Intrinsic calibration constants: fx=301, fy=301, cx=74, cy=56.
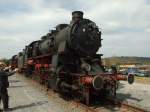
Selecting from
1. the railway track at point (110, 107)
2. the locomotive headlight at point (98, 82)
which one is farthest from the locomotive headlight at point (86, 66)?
the locomotive headlight at point (98, 82)

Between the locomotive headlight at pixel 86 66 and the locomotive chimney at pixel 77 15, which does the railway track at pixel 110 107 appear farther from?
the locomotive chimney at pixel 77 15

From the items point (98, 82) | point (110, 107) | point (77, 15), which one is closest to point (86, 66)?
point (98, 82)

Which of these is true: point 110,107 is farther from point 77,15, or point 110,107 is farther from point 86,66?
point 77,15

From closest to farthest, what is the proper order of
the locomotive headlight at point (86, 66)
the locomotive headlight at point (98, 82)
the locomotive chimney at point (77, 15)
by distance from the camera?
the locomotive headlight at point (98, 82)
the locomotive headlight at point (86, 66)
the locomotive chimney at point (77, 15)

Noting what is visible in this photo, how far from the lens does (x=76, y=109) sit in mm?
13188

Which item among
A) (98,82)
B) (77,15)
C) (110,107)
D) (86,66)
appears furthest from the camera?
(77,15)

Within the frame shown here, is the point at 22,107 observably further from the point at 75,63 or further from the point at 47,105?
the point at 75,63

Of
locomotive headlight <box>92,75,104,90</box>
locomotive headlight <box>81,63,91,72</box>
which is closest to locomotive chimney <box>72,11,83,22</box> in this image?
locomotive headlight <box>81,63,91,72</box>

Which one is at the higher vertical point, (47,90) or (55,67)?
(55,67)

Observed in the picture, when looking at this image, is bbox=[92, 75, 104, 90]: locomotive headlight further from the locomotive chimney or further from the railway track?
the locomotive chimney

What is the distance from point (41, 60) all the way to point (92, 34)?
22.3ft

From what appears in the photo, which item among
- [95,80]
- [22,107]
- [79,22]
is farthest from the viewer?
[79,22]

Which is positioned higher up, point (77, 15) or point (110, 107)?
point (77, 15)

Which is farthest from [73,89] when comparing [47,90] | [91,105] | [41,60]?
[41,60]
